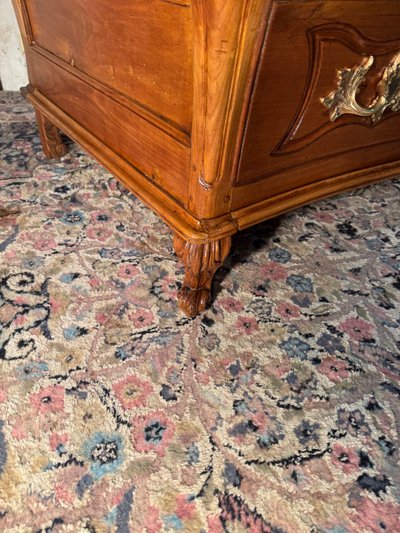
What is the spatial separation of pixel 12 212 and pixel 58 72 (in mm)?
403

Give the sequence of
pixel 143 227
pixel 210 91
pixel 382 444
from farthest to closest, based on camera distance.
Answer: pixel 143 227
pixel 382 444
pixel 210 91

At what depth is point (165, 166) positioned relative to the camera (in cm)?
75

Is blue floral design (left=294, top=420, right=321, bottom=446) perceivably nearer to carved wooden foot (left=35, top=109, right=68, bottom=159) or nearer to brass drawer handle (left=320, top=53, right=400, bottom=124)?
brass drawer handle (left=320, top=53, right=400, bottom=124)

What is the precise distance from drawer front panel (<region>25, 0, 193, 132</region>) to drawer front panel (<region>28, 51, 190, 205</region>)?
0.04 metres

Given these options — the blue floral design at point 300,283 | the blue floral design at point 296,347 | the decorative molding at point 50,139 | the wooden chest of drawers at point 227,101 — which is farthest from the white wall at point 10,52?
the blue floral design at point 296,347

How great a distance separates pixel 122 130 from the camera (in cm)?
84

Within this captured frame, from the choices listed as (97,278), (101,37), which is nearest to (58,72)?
(101,37)

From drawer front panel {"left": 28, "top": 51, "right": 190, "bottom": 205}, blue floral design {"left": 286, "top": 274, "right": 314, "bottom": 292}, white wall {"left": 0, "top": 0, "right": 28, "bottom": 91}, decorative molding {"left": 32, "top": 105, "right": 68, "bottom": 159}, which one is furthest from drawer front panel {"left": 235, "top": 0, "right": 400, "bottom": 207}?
white wall {"left": 0, "top": 0, "right": 28, "bottom": 91}

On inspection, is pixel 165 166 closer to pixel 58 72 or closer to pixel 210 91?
pixel 210 91

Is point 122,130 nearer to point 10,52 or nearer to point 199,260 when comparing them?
point 199,260

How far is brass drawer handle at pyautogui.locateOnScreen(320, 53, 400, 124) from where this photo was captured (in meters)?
0.67

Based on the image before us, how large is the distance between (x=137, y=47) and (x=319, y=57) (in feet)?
0.97

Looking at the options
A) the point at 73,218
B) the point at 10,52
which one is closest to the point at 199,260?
the point at 73,218

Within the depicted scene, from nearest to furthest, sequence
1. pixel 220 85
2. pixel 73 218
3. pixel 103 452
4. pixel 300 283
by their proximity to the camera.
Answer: pixel 220 85, pixel 103 452, pixel 300 283, pixel 73 218
